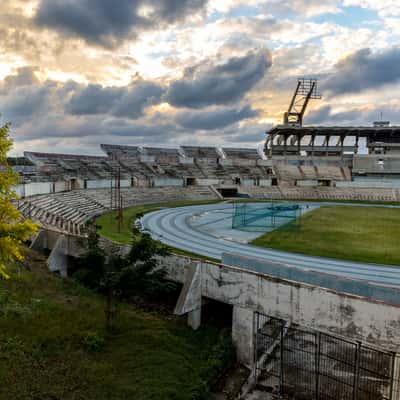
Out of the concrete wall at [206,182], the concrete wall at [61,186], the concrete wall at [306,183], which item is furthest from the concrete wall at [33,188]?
the concrete wall at [306,183]

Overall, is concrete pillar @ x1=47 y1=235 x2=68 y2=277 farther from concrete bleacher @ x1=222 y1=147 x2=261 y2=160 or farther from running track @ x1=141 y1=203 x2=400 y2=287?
concrete bleacher @ x1=222 y1=147 x2=261 y2=160

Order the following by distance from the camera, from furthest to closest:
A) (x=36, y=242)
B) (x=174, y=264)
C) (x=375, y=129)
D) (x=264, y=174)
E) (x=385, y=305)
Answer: (x=375, y=129)
(x=264, y=174)
(x=36, y=242)
(x=174, y=264)
(x=385, y=305)

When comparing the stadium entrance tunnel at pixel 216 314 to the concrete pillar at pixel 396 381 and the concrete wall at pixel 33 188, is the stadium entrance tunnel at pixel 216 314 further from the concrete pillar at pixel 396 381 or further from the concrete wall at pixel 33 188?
the concrete wall at pixel 33 188

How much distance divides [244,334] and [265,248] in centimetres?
927

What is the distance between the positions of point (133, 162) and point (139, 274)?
5063 cm

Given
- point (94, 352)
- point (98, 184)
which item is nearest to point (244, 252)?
point (94, 352)

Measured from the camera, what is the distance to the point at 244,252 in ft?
68.6

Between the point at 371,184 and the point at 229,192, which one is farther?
the point at 229,192

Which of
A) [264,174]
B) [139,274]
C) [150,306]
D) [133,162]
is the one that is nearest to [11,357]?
[139,274]

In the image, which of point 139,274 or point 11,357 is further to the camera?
point 139,274

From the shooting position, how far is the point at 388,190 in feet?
203

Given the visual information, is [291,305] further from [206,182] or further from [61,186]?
[206,182]

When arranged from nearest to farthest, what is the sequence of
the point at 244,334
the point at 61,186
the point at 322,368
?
the point at 322,368
the point at 244,334
the point at 61,186

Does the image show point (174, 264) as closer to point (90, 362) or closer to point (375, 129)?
point (90, 362)
